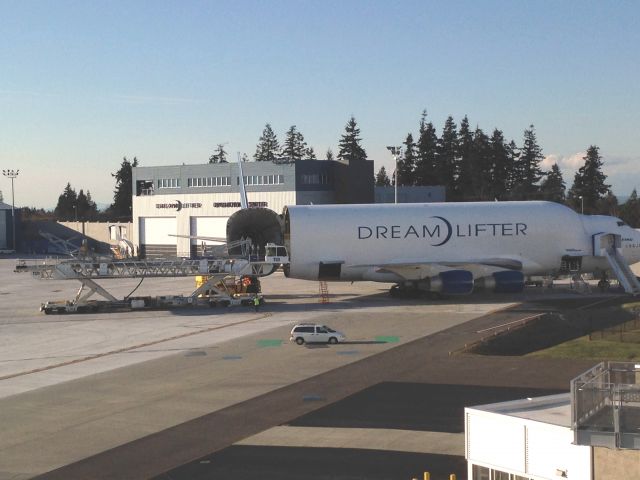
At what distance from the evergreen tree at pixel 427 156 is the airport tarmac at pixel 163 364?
9420 cm

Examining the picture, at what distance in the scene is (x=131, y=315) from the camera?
51.7m

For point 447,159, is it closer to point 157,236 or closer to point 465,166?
point 465,166

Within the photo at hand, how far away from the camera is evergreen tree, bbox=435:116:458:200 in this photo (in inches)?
6048

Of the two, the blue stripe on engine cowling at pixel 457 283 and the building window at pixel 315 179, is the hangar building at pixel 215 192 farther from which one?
the blue stripe on engine cowling at pixel 457 283

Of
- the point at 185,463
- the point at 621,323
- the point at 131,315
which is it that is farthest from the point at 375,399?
the point at 131,315

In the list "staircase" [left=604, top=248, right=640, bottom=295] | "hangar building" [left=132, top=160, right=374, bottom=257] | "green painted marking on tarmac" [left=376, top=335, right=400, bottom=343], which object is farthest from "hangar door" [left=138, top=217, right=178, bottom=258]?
"green painted marking on tarmac" [left=376, top=335, right=400, bottom=343]

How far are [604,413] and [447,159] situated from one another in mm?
142353

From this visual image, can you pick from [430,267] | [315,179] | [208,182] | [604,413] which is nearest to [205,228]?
[208,182]

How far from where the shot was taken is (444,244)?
56875mm

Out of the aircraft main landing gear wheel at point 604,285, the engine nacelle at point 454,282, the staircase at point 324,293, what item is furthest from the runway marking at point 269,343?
the aircraft main landing gear wheel at point 604,285

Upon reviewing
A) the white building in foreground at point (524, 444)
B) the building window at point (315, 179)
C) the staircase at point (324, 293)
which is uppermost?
the building window at point (315, 179)

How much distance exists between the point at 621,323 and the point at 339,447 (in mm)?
25416

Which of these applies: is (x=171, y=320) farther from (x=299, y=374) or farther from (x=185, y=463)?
(x=185, y=463)

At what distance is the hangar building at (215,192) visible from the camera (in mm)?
94312
